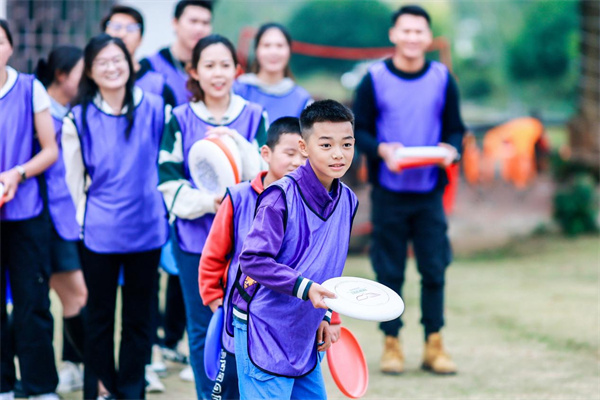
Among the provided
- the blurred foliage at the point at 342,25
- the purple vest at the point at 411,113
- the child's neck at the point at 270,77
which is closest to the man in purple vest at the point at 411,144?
the purple vest at the point at 411,113

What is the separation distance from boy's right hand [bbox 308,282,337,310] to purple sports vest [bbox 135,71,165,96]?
2.31 metres

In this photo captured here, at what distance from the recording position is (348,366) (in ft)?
11.4

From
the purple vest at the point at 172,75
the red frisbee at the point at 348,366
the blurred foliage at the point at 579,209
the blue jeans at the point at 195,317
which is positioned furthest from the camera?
the blurred foliage at the point at 579,209

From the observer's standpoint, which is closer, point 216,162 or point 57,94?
point 216,162

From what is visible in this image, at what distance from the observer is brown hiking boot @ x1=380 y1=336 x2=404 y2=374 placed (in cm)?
510

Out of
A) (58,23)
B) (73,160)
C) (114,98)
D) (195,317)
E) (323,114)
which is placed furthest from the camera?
(58,23)

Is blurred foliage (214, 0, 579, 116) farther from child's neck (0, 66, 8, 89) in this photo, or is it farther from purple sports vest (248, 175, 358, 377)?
purple sports vest (248, 175, 358, 377)

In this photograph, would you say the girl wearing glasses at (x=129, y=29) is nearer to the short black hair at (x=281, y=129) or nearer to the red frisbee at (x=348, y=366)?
the short black hair at (x=281, y=129)

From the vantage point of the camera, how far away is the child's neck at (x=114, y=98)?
166 inches

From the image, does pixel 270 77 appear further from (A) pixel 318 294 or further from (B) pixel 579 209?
(B) pixel 579 209

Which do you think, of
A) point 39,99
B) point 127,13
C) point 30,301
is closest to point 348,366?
point 30,301

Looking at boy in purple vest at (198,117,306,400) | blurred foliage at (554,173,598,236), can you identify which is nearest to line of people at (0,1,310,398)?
boy in purple vest at (198,117,306,400)

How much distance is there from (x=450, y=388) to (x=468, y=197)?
11.3 metres

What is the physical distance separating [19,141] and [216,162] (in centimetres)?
112
